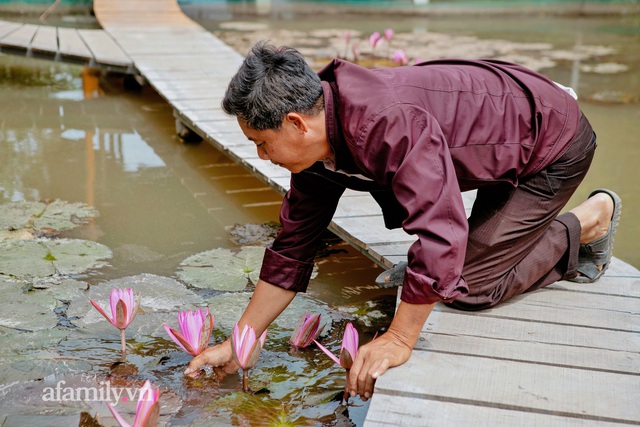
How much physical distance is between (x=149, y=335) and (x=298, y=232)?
0.64 meters

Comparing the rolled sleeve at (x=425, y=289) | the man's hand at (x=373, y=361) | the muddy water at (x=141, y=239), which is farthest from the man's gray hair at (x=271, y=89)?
the muddy water at (x=141, y=239)

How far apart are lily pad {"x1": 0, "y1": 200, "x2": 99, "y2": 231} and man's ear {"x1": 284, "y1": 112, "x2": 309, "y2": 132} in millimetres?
1874

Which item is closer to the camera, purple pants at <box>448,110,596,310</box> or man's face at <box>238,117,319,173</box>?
man's face at <box>238,117,319,173</box>

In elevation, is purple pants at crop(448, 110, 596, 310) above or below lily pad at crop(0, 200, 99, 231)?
above

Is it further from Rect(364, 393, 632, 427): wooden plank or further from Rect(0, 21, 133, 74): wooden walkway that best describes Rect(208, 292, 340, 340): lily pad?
Rect(0, 21, 133, 74): wooden walkway

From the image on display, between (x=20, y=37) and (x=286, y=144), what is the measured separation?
15.3ft

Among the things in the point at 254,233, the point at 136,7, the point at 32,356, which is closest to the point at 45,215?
the point at 254,233

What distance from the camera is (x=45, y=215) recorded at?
355cm

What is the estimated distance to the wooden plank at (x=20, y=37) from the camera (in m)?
5.69

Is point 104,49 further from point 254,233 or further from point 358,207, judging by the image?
point 358,207

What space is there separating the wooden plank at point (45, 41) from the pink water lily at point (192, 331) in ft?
13.0

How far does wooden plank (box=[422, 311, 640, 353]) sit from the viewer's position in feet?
7.06

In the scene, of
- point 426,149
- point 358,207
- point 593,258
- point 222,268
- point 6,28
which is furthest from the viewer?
point 6,28

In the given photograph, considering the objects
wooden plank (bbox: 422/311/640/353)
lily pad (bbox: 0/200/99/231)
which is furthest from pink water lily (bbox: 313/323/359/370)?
lily pad (bbox: 0/200/99/231)
